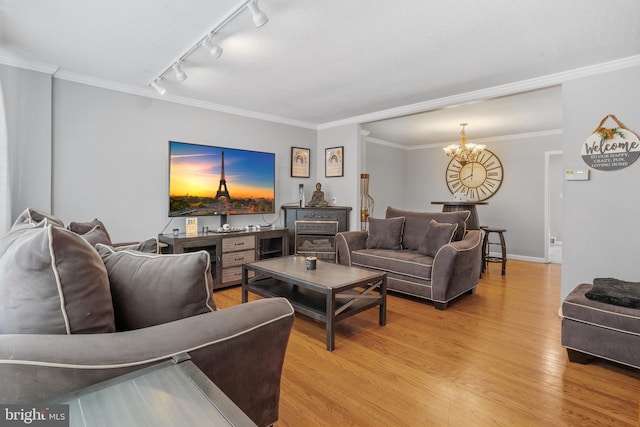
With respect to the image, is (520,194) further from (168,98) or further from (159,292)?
(159,292)

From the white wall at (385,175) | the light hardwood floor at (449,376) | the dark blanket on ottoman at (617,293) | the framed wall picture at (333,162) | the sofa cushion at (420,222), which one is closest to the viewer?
the light hardwood floor at (449,376)

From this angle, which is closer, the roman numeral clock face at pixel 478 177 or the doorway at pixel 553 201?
the doorway at pixel 553 201

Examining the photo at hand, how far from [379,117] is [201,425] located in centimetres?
448

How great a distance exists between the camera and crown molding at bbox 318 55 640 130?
2820mm

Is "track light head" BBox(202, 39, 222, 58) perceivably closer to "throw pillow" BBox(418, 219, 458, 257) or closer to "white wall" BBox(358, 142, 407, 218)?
"throw pillow" BBox(418, 219, 458, 257)

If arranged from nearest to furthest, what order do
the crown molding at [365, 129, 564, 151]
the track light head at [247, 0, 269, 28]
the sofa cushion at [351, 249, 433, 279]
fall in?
the track light head at [247, 0, 269, 28] < the sofa cushion at [351, 249, 433, 279] < the crown molding at [365, 129, 564, 151]

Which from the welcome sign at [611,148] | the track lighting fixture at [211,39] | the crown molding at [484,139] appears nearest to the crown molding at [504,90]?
the welcome sign at [611,148]

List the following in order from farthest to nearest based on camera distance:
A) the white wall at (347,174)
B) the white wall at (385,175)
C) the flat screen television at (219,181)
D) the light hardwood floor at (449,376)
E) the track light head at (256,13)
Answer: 1. the white wall at (385,175)
2. the white wall at (347,174)
3. the flat screen television at (219,181)
4. the track light head at (256,13)
5. the light hardwood floor at (449,376)

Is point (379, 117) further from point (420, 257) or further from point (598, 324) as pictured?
point (598, 324)

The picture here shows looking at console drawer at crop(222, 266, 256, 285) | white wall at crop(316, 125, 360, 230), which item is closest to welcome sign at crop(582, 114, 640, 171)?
white wall at crop(316, 125, 360, 230)

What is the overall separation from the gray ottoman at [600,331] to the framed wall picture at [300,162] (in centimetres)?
386

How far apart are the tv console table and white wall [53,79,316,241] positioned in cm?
45

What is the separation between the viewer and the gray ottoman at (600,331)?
6.35ft

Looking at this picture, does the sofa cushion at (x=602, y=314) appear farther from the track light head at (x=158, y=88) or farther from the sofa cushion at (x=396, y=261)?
the track light head at (x=158, y=88)
